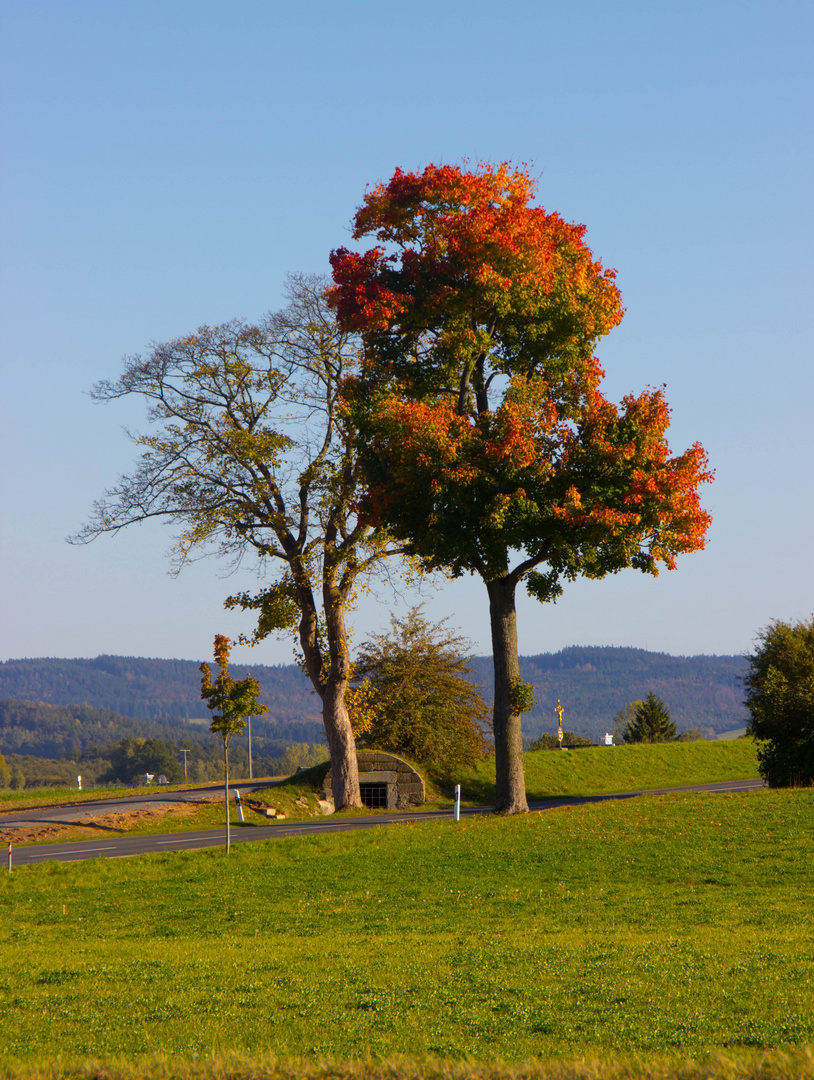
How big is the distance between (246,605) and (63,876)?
11740mm

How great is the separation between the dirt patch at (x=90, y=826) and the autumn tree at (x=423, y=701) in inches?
462

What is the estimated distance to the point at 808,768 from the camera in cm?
3094

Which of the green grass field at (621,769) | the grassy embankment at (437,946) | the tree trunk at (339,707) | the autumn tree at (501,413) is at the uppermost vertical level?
the autumn tree at (501,413)

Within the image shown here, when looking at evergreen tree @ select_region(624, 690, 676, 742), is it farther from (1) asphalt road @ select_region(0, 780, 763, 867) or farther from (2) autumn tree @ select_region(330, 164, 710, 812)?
(2) autumn tree @ select_region(330, 164, 710, 812)

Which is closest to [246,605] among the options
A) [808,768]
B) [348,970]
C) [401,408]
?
[401,408]

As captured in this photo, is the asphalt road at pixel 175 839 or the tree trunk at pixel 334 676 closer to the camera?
the asphalt road at pixel 175 839

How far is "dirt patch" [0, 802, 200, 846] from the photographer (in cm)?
2903

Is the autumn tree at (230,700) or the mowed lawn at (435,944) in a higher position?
the autumn tree at (230,700)

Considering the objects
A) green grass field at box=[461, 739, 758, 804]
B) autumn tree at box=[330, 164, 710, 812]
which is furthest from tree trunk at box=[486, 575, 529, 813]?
green grass field at box=[461, 739, 758, 804]

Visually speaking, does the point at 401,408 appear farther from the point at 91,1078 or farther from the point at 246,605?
the point at 91,1078

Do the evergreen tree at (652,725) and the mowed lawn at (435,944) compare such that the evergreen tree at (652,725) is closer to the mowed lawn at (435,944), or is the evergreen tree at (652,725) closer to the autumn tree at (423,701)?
the autumn tree at (423,701)

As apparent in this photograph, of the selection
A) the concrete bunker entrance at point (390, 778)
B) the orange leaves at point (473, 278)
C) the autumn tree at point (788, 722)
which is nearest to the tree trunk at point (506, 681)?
the orange leaves at point (473, 278)

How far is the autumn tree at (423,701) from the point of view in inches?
1772

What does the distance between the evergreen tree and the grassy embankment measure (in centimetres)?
6061
